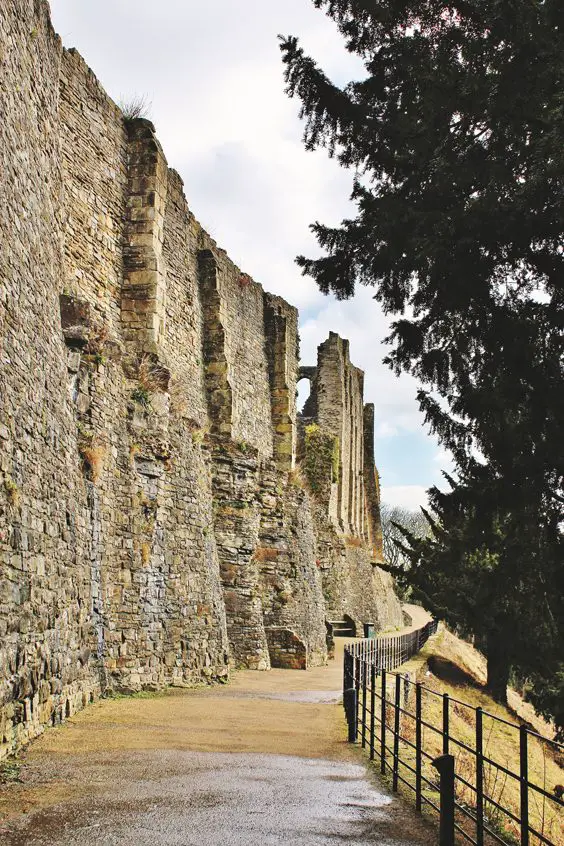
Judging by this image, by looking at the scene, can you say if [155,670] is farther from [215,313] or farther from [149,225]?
[215,313]

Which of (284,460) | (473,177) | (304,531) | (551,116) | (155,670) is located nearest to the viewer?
(551,116)

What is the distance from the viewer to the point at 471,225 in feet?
24.3

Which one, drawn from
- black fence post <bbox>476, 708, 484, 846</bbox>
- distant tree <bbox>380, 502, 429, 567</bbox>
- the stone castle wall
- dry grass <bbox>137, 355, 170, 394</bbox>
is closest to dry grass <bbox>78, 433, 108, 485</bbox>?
the stone castle wall

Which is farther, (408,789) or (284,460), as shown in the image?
(284,460)

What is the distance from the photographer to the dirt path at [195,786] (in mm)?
6051

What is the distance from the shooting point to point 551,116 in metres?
6.35

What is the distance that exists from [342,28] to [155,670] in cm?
990

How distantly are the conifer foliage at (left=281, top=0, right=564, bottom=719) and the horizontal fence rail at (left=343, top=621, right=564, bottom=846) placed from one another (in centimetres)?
190

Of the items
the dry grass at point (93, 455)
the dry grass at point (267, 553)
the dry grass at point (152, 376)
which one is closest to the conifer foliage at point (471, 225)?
the dry grass at point (93, 455)

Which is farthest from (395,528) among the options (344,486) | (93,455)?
(93,455)

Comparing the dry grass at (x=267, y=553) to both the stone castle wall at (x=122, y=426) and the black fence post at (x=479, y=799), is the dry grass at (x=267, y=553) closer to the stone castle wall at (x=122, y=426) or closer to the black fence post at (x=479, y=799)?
the stone castle wall at (x=122, y=426)

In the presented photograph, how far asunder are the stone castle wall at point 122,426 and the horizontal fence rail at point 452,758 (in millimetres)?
3268

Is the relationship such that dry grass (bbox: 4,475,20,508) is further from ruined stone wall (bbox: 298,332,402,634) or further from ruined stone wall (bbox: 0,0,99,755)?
ruined stone wall (bbox: 298,332,402,634)

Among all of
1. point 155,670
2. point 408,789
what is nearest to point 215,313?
point 155,670
